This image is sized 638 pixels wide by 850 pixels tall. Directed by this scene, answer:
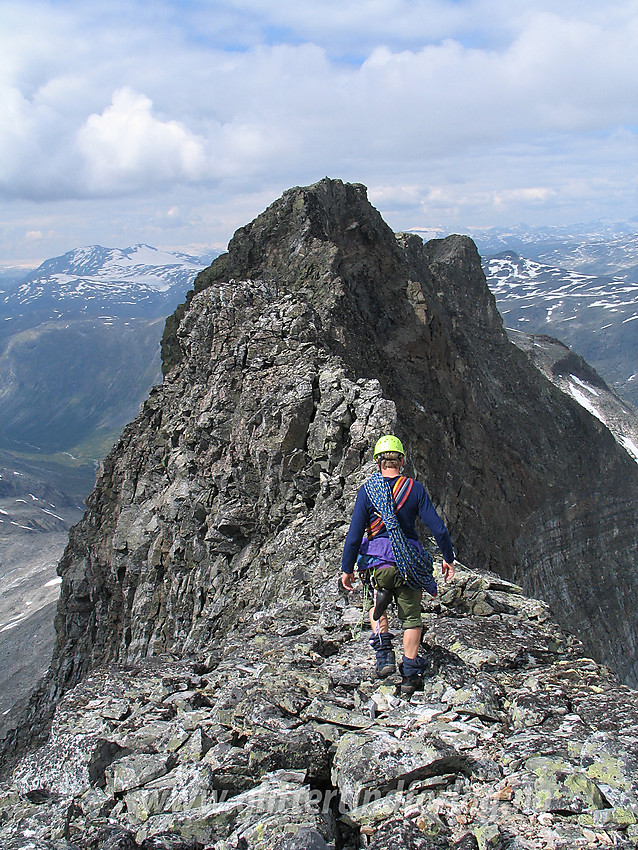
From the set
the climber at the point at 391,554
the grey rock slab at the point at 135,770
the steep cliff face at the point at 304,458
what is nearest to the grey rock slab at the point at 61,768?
the grey rock slab at the point at 135,770

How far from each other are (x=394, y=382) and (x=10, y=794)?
27.5m

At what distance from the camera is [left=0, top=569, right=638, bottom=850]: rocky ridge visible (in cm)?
771

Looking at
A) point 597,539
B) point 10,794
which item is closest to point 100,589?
point 10,794

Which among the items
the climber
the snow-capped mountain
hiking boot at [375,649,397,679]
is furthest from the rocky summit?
the snow-capped mountain

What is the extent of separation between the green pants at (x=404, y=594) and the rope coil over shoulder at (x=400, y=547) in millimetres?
119

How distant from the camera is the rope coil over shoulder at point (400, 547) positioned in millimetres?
10734

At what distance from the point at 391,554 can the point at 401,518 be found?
66 cm

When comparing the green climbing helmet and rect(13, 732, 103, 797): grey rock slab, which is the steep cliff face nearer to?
rect(13, 732, 103, 797): grey rock slab

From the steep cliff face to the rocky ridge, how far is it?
4.42m

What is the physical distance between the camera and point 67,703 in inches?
497

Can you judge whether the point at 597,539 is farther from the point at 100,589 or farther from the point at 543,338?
the point at 543,338

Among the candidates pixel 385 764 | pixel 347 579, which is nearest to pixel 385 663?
pixel 347 579

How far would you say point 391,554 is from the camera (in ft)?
35.6

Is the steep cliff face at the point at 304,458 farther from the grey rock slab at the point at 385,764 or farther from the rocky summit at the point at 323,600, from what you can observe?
the grey rock slab at the point at 385,764
